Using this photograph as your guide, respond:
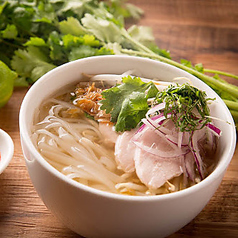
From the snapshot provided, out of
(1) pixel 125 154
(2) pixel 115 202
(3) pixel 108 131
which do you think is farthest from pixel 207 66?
(2) pixel 115 202

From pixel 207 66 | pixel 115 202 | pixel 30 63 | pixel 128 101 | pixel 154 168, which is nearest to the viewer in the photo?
pixel 115 202

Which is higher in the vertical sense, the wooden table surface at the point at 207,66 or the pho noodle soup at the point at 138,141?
the pho noodle soup at the point at 138,141

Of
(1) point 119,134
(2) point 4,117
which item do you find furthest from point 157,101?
(2) point 4,117

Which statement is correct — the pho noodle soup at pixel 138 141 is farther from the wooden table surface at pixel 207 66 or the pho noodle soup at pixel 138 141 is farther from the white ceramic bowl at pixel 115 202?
the wooden table surface at pixel 207 66

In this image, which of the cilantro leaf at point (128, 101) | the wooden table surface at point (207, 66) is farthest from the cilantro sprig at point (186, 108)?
the wooden table surface at point (207, 66)

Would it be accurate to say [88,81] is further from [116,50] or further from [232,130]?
[232,130]

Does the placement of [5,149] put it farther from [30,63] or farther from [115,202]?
[115,202]

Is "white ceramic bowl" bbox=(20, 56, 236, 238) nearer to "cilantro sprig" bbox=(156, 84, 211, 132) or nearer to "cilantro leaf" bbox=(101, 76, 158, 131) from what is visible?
"cilantro sprig" bbox=(156, 84, 211, 132)
